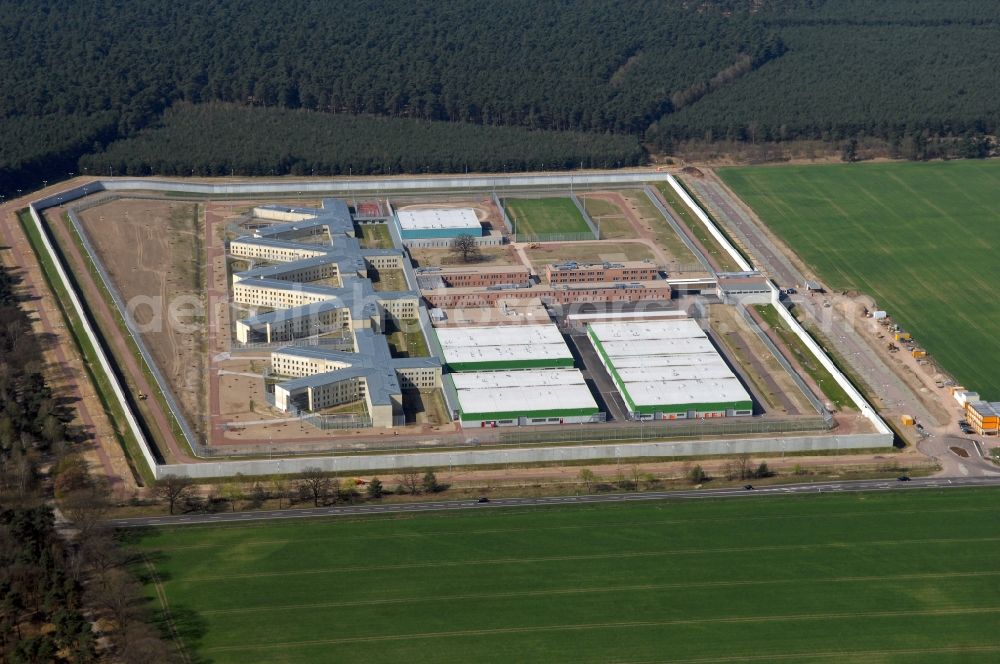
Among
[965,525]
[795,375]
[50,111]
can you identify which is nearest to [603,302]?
[795,375]

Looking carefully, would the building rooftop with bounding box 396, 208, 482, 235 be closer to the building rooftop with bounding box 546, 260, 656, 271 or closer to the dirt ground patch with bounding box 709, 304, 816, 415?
the building rooftop with bounding box 546, 260, 656, 271

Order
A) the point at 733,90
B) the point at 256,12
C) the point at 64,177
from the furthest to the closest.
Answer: the point at 256,12
the point at 733,90
the point at 64,177

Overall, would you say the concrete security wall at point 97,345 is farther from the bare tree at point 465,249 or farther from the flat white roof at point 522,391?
the bare tree at point 465,249

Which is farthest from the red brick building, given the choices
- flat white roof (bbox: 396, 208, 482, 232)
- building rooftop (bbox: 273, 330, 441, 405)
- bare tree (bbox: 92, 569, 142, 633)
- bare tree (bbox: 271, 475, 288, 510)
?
bare tree (bbox: 92, 569, 142, 633)

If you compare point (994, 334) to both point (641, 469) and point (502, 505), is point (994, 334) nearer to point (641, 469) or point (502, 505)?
point (641, 469)

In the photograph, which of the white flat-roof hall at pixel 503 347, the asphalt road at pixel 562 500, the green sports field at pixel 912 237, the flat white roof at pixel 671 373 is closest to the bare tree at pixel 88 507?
the asphalt road at pixel 562 500

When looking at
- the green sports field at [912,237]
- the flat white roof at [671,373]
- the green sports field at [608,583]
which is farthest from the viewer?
the green sports field at [912,237]
